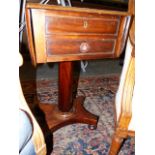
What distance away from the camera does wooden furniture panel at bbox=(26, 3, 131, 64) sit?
30.8 inches

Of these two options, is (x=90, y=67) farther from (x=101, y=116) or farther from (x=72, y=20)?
(x=72, y=20)

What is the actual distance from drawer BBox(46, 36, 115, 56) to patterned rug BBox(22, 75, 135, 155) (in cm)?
59

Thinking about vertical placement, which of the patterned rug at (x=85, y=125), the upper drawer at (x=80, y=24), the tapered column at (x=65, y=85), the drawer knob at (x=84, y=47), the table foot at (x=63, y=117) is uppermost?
the upper drawer at (x=80, y=24)

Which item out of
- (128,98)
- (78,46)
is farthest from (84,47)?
(128,98)

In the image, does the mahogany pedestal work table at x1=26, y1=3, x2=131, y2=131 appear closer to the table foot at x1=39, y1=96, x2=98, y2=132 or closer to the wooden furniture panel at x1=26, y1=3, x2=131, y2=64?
the wooden furniture panel at x1=26, y1=3, x2=131, y2=64

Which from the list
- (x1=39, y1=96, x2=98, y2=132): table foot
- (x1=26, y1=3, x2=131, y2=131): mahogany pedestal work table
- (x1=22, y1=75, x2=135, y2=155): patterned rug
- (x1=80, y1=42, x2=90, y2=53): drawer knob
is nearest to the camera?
(x1=26, y1=3, x2=131, y2=131): mahogany pedestal work table

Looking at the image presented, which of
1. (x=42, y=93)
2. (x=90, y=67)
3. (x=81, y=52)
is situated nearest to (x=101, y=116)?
(x=42, y=93)

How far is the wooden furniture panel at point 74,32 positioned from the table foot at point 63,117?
544mm

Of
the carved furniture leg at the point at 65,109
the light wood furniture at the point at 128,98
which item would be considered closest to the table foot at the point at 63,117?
the carved furniture leg at the point at 65,109

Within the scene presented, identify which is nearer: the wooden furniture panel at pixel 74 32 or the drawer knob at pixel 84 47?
the wooden furniture panel at pixel 74 32

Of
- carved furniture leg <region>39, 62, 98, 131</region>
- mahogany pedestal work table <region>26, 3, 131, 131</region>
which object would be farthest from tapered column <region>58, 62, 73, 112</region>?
mahogany pedestal work table <region>26, 3, 131, 131</region>

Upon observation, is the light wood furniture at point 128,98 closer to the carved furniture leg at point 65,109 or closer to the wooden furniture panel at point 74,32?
the wooden furniture panel at point 74,32

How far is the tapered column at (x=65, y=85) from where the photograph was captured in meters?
1.19
